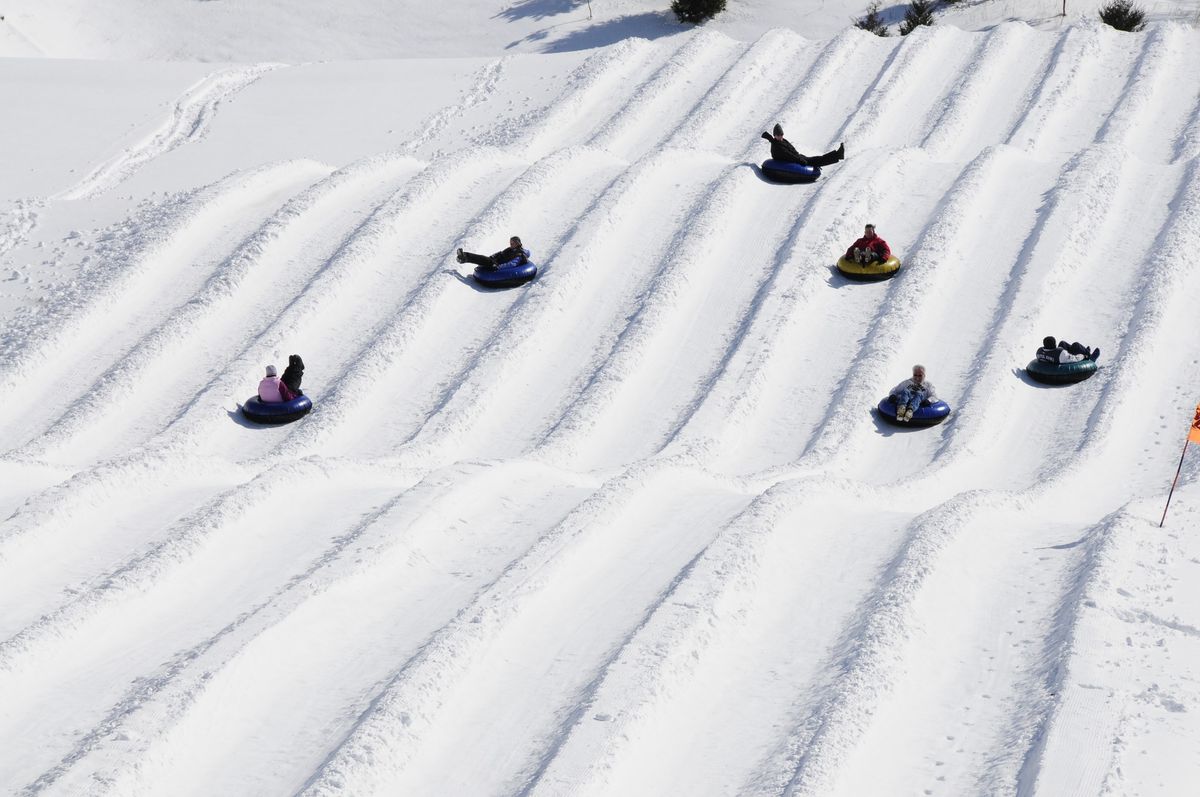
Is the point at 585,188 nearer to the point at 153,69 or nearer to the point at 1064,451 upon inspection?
the point at 1064,451

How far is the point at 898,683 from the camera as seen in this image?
414 inches

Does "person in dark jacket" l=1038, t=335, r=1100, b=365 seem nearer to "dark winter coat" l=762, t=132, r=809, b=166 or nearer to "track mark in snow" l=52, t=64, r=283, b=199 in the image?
"dark winter coat" l=762, t=132, r=809, b=166

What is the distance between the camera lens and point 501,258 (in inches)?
821

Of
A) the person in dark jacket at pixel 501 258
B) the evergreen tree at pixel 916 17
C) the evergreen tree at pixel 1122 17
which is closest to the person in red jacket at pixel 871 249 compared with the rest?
the person in dark jacket at pixel 501 258

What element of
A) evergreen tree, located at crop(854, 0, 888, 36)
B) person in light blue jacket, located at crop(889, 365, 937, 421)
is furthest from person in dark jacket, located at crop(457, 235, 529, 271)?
evergreen tree, located at crop(854, 0, 888, 36)

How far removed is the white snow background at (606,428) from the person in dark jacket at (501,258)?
485 millimetres

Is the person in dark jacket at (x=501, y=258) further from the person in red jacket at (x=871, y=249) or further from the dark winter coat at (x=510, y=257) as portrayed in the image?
the person in red jacket at (x=871, y=249)

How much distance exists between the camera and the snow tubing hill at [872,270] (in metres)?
20.1

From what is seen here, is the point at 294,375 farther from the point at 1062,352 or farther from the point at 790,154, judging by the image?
the point at 1062,352

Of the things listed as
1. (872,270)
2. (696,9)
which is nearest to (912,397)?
(872,270)

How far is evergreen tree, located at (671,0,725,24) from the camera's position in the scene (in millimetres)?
37688

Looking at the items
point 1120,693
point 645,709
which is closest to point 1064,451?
point 1120,693

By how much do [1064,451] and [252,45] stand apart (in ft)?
102

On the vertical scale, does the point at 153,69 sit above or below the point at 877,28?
above
